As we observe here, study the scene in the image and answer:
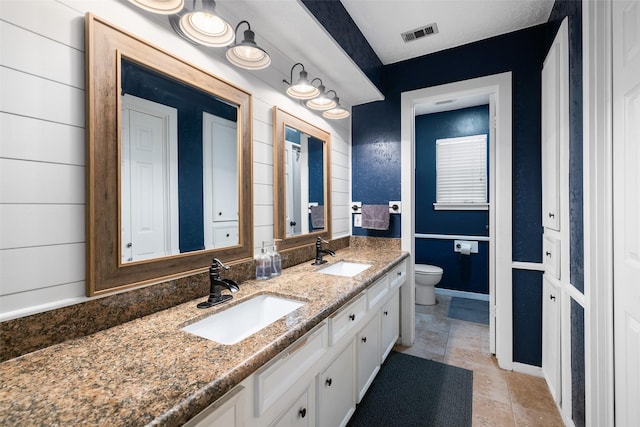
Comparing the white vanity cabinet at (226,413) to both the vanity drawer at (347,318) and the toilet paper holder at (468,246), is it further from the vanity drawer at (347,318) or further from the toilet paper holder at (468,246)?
the toilet paper holder at (468,246)

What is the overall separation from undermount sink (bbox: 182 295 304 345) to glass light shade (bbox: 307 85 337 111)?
1329 millimetres

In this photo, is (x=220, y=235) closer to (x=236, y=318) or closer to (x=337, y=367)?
(x=236, y=318)

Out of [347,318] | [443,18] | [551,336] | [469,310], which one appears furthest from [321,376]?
[469,310]

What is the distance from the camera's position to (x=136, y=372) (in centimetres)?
70

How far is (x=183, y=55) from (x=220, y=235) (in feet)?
2.70

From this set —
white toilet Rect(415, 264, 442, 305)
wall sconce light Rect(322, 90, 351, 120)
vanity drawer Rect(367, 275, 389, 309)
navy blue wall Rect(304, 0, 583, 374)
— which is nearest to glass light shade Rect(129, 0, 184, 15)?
navy blue wall Rect(304, 0, 583, 374)

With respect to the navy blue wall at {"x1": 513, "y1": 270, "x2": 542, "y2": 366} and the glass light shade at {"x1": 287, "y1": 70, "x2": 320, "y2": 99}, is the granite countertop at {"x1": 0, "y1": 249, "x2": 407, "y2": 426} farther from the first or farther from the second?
the navy blue wall at {"x1": 513, "y1": 270, "x2": 542, "y2": 366}

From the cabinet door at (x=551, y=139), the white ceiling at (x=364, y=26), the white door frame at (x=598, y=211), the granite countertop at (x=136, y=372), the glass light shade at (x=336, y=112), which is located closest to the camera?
the granite countertop at (x=136, y=372)

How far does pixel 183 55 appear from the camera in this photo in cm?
Result: 122

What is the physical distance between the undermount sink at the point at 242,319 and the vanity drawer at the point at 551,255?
160cm

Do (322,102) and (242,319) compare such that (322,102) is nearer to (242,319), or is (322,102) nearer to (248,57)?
(248,57)

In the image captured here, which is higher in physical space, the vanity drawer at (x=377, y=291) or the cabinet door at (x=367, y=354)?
the vanity drawer at (x=377, y=291)

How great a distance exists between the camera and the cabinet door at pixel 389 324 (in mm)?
2029

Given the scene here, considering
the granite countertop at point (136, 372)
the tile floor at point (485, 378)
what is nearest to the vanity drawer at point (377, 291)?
the granite countertop at point (136, 372)
